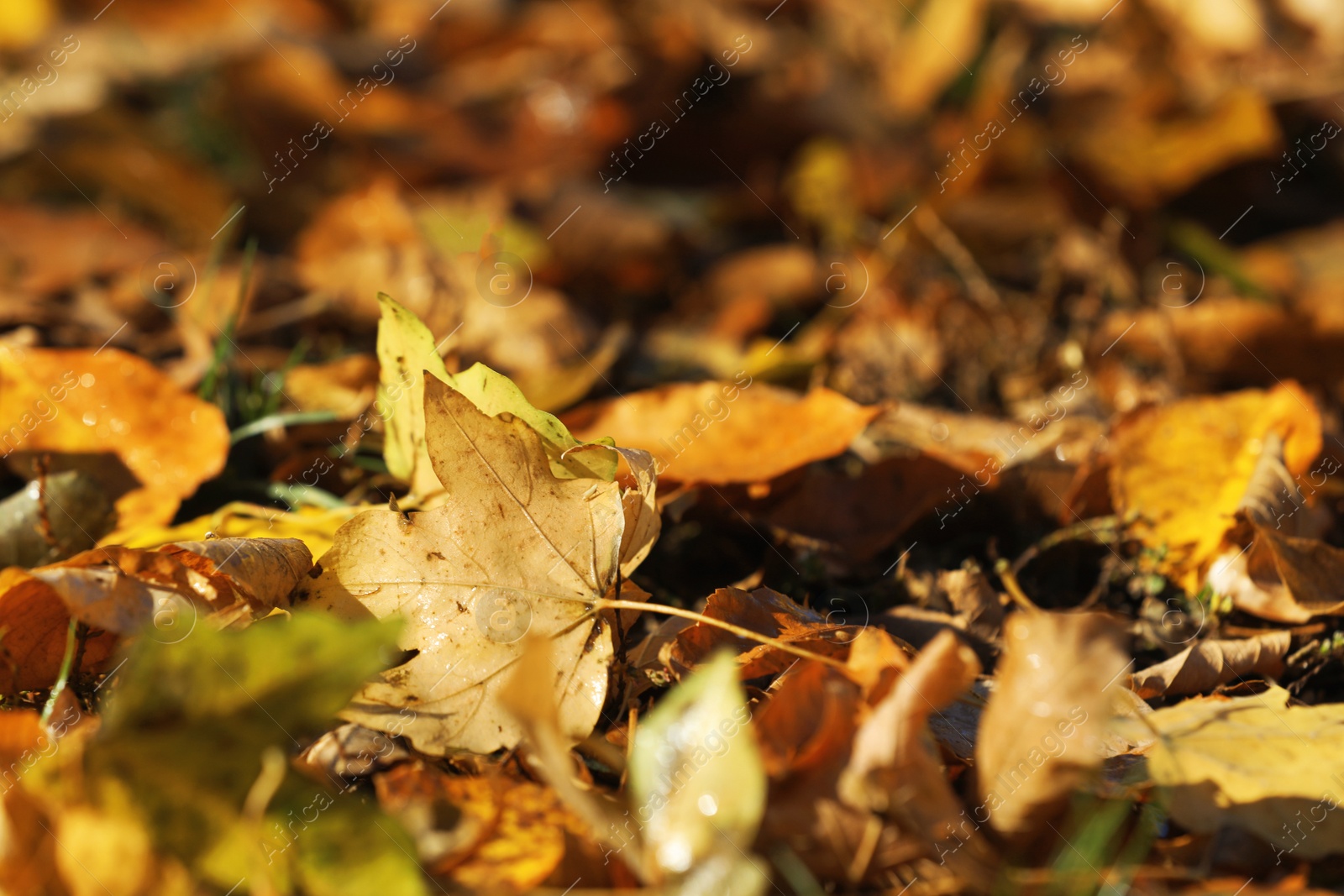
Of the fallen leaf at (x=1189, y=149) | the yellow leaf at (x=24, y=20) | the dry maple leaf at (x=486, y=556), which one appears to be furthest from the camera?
the yellow leaf at (x=24, y=20)

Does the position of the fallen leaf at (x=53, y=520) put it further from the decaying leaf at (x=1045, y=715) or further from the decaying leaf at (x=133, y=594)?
the decaying leaf at (x=1045, y=715)

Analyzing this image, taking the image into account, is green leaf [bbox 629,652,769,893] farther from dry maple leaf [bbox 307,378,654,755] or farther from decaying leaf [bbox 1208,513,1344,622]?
decaying leaf [bbox 1208,513,1344,622]

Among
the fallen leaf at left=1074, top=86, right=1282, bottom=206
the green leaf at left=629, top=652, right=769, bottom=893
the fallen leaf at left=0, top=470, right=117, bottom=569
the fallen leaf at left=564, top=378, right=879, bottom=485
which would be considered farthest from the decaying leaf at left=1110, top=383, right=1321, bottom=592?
the fallen leaf at left=0, top=470, right=117, bottom=569

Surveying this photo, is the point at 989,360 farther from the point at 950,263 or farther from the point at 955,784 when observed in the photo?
the point at 955,784

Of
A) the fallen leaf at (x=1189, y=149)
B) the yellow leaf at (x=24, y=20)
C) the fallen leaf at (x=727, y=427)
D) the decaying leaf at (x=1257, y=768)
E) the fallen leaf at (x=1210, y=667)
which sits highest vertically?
the yellow leaf at (x=24, y=20)

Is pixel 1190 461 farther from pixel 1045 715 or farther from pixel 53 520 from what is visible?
pixel 53 520

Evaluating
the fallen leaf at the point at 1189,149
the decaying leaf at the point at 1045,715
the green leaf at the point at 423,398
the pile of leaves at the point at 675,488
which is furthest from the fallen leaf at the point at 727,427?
the fallen leaf at the point at 1189,149

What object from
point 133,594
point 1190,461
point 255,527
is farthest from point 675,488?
point 1190,461
